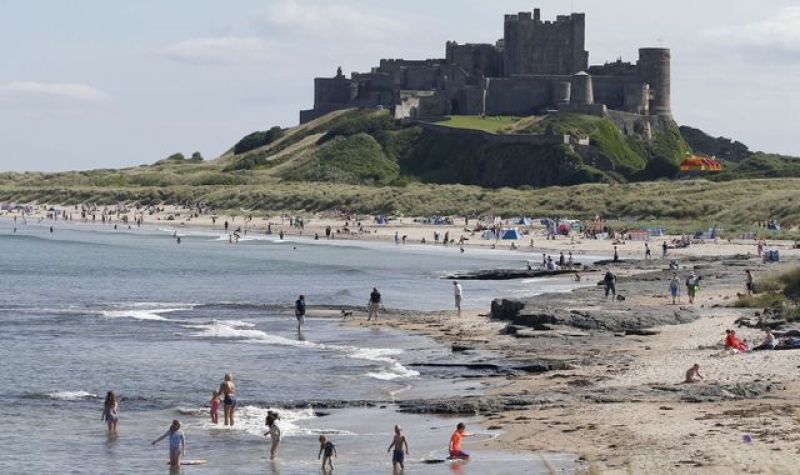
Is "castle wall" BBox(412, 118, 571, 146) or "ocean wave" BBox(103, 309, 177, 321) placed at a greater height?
"castle wall" BBox(412, 118, 571, 146)

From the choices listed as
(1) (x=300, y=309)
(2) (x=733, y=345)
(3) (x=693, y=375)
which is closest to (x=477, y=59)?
(1) (x=300, y=309)

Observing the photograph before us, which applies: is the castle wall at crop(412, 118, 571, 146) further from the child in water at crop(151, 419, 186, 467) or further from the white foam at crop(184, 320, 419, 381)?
the child in water at crop(151, 419, 186, 467)

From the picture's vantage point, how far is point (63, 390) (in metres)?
30.3

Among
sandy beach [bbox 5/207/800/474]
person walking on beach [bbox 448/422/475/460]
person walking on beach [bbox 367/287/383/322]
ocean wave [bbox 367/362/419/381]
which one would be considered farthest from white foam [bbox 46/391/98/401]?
person walking on beach [bbox 367/287/383/322]

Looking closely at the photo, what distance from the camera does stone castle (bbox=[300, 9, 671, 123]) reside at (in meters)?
131

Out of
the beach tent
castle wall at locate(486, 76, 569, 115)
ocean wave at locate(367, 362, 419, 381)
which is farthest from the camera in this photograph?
castle wall at locate(486, 76, 569, 115)

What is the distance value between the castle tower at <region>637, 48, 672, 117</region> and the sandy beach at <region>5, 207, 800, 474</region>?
3302 inches

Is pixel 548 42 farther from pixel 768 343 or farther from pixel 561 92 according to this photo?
pixel 768 343

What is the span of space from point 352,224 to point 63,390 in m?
72.1

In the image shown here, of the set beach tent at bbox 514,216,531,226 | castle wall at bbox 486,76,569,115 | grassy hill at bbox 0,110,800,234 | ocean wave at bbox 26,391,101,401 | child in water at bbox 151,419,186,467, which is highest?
castle wall at bbox 486,76,569,115

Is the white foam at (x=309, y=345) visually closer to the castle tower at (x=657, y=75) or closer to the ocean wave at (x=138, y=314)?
the ocean wave at (x=138, y=314)

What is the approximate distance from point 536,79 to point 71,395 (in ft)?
344

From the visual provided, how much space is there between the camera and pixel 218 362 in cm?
3409

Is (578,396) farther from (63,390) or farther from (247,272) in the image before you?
(247,272)
